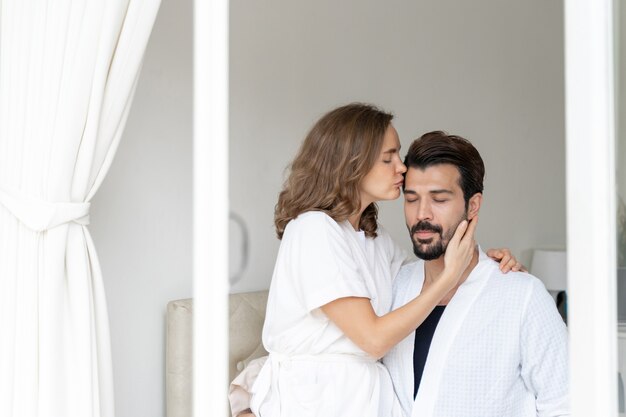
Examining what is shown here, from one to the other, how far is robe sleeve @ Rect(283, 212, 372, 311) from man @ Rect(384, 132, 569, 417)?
215mm

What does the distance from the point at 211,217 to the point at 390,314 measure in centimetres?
61

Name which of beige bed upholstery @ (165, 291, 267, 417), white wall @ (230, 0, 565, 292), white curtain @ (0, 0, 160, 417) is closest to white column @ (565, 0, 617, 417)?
white curtain @ (0, 0, 160, 417)

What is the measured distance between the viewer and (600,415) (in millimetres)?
1394

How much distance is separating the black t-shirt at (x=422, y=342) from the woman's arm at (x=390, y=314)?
0.21m

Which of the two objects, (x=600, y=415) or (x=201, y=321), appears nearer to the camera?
(x=600, y=415)

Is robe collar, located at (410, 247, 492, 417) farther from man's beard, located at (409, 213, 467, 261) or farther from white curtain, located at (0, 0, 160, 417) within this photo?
white curtain, located at (0, 0, 160, 417)

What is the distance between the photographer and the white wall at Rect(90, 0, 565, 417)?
2.73m

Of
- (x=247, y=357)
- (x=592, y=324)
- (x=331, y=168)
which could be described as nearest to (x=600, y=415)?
(x=592, y=324)

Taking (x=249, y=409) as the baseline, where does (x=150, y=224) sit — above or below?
above

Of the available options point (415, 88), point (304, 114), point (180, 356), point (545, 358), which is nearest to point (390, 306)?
point (545, 358)

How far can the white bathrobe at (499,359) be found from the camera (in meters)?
2.05

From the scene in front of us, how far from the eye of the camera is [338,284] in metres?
2.04

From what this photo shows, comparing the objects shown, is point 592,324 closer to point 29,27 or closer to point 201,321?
point 201,321

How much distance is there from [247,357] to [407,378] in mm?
833
